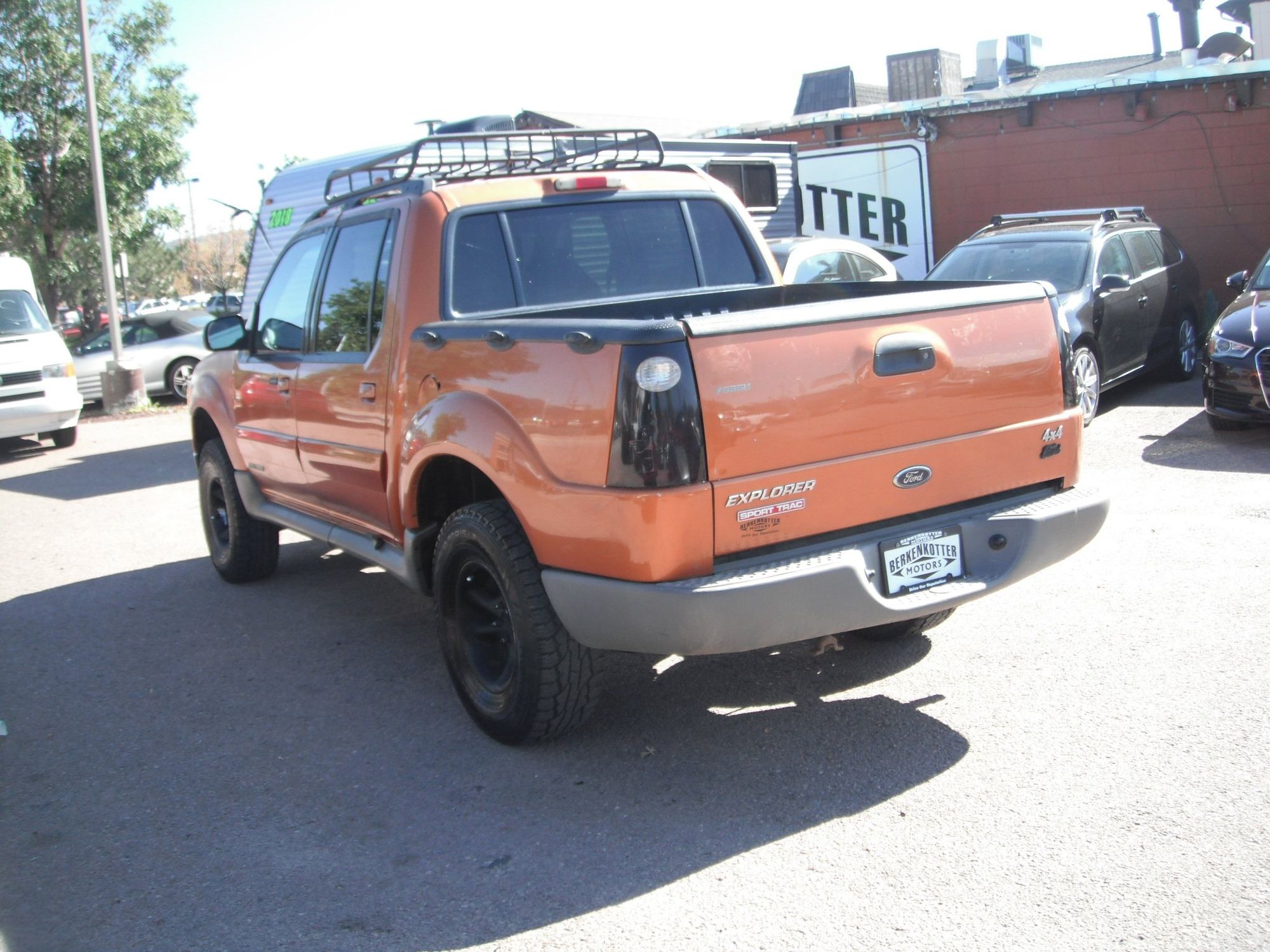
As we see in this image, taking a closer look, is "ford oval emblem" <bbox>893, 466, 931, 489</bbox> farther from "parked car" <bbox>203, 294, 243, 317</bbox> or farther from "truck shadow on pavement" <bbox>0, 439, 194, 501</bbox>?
"parked car" <bbox>203, 294, 243, 317</bbox>

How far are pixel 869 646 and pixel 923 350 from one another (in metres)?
1.74

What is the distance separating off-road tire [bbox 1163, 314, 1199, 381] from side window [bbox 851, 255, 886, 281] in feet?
11.3

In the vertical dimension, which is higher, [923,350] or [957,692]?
[923,350]

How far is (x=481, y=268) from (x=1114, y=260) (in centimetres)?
811

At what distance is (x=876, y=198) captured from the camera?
18.2 m

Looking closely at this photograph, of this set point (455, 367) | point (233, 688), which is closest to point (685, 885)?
point (455, 367)

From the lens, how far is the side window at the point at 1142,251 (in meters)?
11.3

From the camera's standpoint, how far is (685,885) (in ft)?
10.8

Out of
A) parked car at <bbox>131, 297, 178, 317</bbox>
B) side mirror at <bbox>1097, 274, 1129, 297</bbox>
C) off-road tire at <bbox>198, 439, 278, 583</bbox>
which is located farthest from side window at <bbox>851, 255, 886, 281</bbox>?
parked car at <bbox>131, 297, 178, 317</bbox>

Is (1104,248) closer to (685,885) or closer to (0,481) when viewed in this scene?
(685,885)

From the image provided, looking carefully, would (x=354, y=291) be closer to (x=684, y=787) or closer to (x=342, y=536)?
(x=342, y=536)

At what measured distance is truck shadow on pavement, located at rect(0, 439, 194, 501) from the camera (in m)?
11.2

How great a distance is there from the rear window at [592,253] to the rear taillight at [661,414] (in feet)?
4.65

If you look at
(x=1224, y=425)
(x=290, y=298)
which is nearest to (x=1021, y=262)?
(x=1224, y=425)
